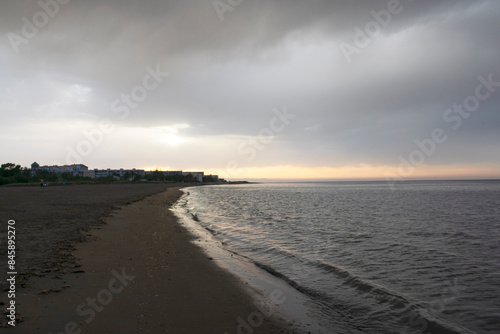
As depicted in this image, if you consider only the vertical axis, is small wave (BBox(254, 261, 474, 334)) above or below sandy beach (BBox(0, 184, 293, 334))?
→ below

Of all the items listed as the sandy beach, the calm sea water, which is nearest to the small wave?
the calm sea water

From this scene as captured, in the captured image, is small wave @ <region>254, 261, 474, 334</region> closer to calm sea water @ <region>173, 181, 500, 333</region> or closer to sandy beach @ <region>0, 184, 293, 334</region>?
calm sea water @ <region>173, 181, 500, 333</region>

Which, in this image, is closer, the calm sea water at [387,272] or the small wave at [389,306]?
the small wave at [389,306]

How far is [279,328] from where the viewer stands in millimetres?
6734

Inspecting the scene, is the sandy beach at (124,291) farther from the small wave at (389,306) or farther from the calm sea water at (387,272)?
the calm sea water at (387,272)

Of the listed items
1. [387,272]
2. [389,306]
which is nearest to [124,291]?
[389,306]

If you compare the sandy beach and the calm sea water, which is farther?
the calm sea water

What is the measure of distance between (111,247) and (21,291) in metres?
5.91

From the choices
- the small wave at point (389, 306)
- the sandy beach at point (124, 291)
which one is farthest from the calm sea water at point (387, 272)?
the sandy beach at point (124, 291)

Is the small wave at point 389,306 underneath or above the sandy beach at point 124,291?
underneath

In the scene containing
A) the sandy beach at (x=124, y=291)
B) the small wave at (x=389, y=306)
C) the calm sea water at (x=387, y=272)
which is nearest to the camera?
the sandy beach at (x=124, y=291)

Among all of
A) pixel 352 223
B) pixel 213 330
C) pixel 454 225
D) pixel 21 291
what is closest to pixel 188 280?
pixel 213 330

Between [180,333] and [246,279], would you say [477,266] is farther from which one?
[180,333]

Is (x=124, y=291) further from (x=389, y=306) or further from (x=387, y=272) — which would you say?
(x=387, y=272)
